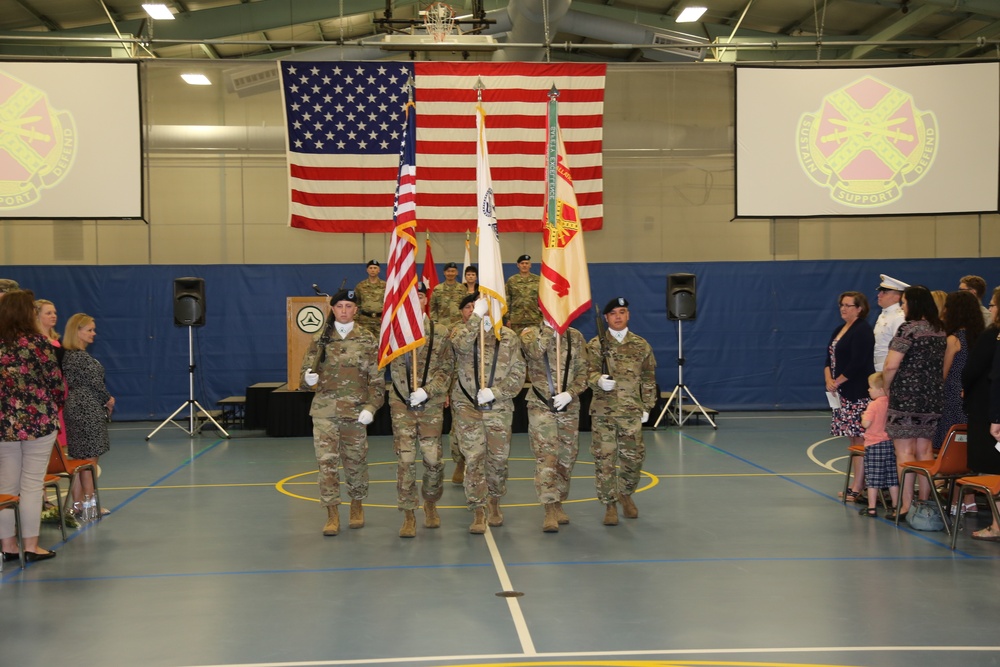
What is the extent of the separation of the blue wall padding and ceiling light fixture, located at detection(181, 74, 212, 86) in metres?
3.56

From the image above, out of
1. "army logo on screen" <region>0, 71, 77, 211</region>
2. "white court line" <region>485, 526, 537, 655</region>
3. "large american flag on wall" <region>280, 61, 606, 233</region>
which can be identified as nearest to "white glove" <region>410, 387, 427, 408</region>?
"white court line" <region>485, 526, 537, 655</region>

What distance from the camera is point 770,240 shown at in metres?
18.8

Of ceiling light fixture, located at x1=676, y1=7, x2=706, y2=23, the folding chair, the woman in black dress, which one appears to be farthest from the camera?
ceiling light fixture, located at x1=676, y1=7, x2=706, y2=23

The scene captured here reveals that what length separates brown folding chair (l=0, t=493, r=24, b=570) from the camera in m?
6.68

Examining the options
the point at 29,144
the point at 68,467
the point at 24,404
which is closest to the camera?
the point at 24,404

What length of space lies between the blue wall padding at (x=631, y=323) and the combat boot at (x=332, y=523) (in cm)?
964

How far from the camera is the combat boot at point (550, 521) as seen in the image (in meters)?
7.99

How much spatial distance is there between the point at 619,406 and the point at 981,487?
2.76 m

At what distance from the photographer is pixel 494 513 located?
828 centimetres

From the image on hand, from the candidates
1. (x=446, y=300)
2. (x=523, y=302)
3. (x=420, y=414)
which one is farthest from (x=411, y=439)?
(x=523, y=302)

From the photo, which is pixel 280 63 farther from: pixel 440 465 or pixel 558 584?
pixel 558 584

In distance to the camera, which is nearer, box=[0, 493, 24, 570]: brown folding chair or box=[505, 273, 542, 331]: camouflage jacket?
box=[0, 493, 24, 570]: brown folding chair

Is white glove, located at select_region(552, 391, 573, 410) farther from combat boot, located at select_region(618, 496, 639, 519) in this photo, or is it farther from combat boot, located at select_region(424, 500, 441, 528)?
combat boot, located at select_region(424, 500, 441, 528)

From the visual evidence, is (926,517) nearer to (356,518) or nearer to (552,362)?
(552,362)
